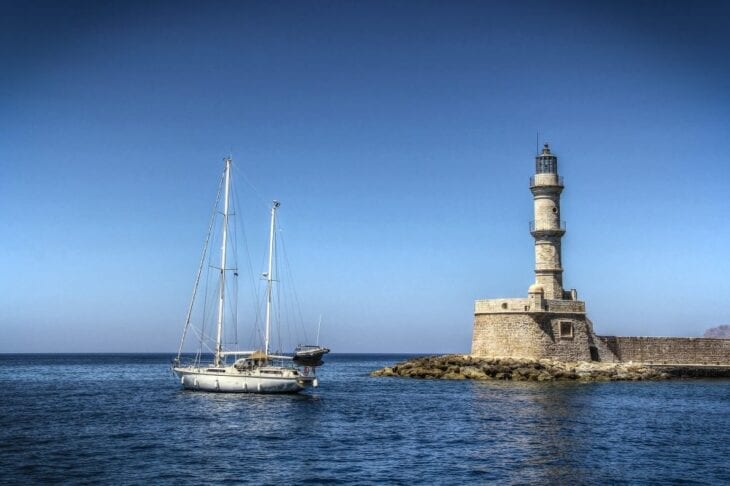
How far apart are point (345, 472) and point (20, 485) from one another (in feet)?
25.1

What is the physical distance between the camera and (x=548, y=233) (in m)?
49.9

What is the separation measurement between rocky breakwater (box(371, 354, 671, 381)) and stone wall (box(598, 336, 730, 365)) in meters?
1.92

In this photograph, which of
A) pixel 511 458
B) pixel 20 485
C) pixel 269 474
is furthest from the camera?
pixel 511 458

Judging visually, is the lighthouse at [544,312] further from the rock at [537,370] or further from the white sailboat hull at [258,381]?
the white sailboat hull at [258,381]

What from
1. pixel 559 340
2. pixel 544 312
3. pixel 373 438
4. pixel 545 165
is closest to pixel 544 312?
pixel 544 312

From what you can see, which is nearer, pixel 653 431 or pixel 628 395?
pixel 653 431

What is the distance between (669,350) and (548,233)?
1288 cm

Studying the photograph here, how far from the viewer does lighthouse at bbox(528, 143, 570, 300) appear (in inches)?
1972

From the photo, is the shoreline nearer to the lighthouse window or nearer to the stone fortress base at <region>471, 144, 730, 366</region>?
the stone fortress base at <region>471, 144, 730, 366</region>

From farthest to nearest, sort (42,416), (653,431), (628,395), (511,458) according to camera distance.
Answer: (628,395), (42,416), (653,431), (511,458)

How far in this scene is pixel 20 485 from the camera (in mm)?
17562

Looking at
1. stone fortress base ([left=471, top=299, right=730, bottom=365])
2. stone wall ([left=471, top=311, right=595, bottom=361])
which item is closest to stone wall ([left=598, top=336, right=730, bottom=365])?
stone fortress base ([left=471, top=299, right=730, bottom=365])

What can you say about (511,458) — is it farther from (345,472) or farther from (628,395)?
(628,395)

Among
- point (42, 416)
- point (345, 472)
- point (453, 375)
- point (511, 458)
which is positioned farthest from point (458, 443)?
point (453, 375)
